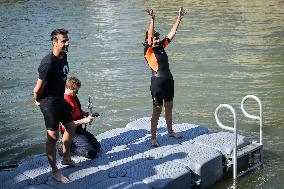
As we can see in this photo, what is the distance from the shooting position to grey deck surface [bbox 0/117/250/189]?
247 inches

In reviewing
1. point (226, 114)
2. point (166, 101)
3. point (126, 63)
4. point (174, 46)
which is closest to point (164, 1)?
point (174, 46)

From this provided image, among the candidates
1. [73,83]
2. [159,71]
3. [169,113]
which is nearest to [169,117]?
[169,113]

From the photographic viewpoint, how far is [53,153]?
6238 mm

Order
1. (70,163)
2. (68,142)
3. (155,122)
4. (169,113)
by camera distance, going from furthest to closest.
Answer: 1. (169,113)
2. (155,122)
3. (70,163)
4. (68,142)

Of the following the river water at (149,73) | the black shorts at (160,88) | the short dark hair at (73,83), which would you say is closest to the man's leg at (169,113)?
the black shorts at (160,88)

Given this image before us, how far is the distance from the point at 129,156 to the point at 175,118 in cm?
398

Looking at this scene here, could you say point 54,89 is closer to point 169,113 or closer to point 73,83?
point 73,83

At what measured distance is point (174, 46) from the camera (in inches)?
768

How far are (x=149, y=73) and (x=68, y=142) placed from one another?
28.8 feet

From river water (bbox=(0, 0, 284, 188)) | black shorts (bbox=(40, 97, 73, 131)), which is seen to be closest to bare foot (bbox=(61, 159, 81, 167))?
Answer: black shorts (bbox=(40, 97, 73, 131))

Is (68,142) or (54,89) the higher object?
(54,89)

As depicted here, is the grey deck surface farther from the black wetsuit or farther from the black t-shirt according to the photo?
the black t-shirt

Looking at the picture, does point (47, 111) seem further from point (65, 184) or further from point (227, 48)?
point (227, 48)

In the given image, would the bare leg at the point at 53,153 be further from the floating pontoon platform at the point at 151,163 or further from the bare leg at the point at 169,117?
the bare leg at the point at 169,117
